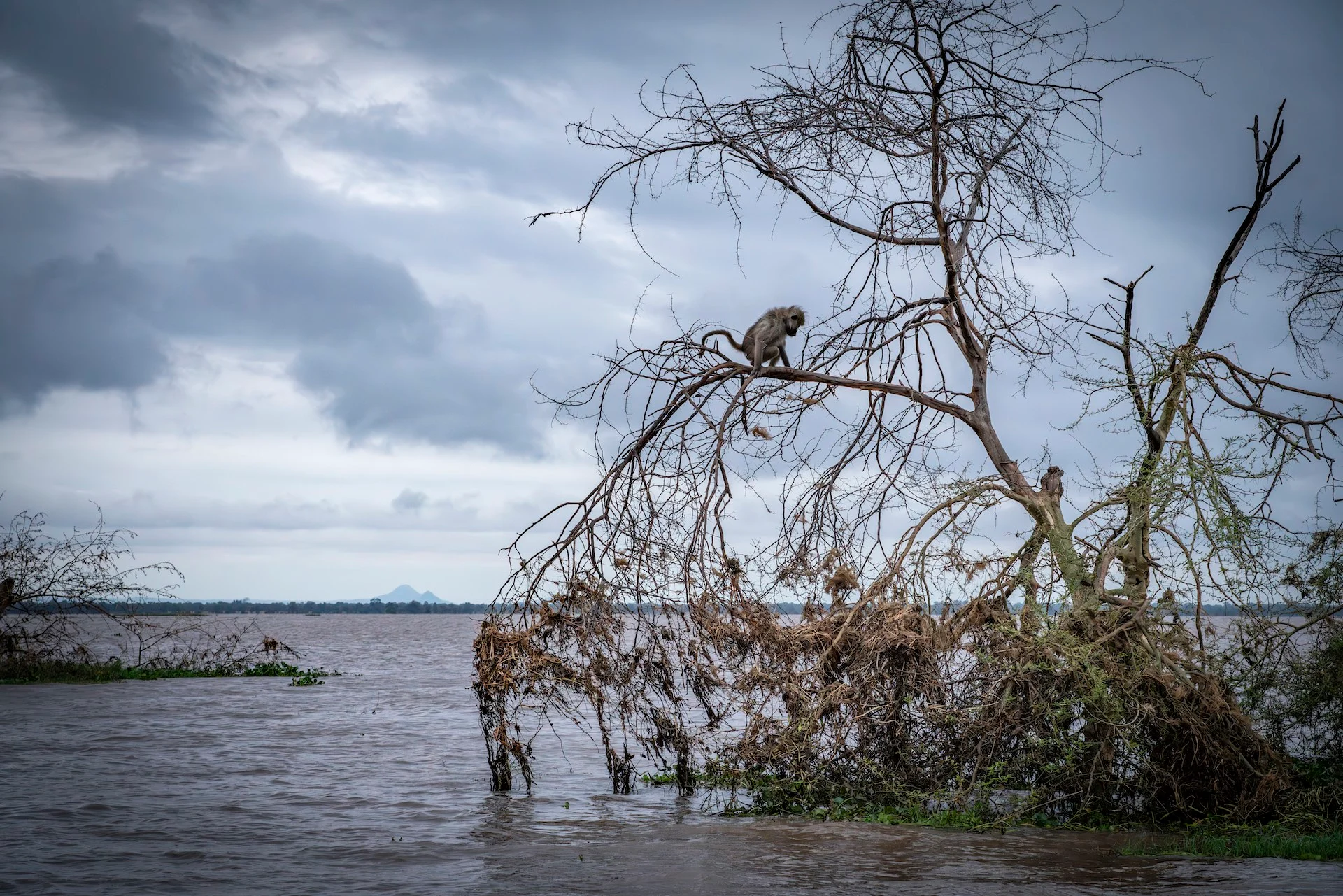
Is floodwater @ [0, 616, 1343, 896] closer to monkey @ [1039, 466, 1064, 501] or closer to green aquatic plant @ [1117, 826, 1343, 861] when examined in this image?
green aquatic plant @ [1117, 826, 1343, 861]

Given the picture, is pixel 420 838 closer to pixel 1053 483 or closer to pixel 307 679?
pixel 1053 483

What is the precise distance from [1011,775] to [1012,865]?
100 cm

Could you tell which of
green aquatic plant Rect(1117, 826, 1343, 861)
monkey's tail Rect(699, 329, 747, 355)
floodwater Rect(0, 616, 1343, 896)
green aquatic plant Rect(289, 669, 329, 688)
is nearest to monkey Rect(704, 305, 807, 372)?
monkey's tail Rect(699, 329, 747, 355)

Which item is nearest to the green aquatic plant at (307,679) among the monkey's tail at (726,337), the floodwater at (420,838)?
the floodwater at (420,838)

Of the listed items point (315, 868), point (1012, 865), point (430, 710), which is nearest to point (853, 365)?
point (1012, 865)

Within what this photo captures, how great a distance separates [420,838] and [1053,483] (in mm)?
7046

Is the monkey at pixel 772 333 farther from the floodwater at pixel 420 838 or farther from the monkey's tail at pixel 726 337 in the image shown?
the floodwater at pixel 420 838

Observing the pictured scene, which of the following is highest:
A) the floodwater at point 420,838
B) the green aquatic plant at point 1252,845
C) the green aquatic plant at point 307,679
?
the green aquatic plant at point 1252,845

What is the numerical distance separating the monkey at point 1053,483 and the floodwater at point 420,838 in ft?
10.4

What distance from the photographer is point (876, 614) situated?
986 centimetres

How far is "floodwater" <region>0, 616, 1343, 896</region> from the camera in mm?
8352

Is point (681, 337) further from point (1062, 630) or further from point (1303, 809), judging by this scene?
point (1303, 809)

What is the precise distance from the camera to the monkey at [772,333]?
11.6 meters

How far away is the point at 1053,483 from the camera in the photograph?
10547mm
